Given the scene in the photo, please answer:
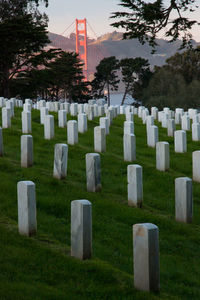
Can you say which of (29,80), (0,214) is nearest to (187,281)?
(0,214)

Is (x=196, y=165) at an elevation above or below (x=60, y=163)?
below

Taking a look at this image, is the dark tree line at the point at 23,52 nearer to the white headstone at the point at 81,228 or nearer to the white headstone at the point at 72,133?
the white headstone at the point at 72,133

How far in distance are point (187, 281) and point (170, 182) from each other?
15.5ft

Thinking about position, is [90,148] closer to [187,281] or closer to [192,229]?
[192,229]

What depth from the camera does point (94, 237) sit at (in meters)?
6.66

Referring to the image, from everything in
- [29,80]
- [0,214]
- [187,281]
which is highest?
[29,80]

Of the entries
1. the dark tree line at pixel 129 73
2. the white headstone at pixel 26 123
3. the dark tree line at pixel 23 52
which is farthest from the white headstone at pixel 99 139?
the dark tree line at pixel 129 73

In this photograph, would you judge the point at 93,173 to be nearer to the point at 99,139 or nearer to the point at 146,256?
the point at 99,139

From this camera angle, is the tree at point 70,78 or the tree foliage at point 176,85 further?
the tree at point 70,78

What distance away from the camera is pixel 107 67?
66.5 metres

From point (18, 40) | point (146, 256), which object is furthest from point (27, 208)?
→ point (18, 40)

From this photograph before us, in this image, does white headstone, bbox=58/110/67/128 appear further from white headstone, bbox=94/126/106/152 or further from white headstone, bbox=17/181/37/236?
white headstone, bbox=17/181/37/236

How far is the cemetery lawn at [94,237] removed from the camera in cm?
492

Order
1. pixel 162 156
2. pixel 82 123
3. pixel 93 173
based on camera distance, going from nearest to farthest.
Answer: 1. pixel 93 173
2. pixel 162 156
3. pixel 82 123
